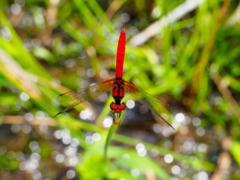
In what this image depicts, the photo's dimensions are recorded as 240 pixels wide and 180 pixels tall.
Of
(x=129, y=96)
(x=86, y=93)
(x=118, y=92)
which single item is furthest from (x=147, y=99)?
(x=129, y=96)

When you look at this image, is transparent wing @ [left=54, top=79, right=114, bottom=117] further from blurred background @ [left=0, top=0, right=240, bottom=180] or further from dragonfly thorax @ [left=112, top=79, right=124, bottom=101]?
blurred background @ [left=0, top=0, right=240, bottom=180]

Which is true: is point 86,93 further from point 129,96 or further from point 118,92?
point 129,96

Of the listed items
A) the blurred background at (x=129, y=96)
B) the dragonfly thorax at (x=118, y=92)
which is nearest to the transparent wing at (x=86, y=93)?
the dragonfly thorax at (x=118, y=92)

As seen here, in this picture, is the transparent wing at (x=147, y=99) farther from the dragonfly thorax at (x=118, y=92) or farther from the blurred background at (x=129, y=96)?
the blurred background at (x=129, y=96)

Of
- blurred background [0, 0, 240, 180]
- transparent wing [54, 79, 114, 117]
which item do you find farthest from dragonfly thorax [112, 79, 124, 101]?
blurred background [0, 0, 240, 180]

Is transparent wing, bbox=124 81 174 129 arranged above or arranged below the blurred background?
below

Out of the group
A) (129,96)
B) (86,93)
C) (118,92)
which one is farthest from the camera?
(129,96)

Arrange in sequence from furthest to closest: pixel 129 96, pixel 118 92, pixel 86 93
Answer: pixel 129 96 → pixel 86 93 → pixel 118 92

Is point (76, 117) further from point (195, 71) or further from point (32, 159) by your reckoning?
point (195, 71)

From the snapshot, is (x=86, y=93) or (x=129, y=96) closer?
(x=86, y=93)
